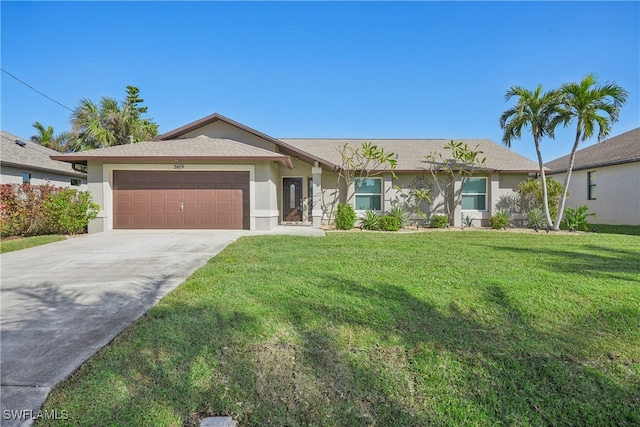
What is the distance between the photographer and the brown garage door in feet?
42.3

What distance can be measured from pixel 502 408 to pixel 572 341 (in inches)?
60.4

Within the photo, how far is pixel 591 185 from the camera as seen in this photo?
18.6 m

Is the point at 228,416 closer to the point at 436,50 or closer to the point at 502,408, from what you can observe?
the point at 502,408

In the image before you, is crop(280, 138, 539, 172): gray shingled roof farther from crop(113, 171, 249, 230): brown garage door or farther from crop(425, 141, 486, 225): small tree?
crop(113, 171, 249, 230): brown garage door

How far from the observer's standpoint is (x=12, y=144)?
60.3 feet

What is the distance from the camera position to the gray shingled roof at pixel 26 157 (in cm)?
1619

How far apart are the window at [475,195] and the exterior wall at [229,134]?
9661mm

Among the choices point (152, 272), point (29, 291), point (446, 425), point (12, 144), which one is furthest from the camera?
point (12, 144)

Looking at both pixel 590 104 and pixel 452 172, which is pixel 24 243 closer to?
pixel 452 172

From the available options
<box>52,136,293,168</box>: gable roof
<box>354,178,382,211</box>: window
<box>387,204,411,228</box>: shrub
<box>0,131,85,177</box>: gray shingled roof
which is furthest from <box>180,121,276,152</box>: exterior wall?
<box>0,131,85,177</box>: gray shingled roof

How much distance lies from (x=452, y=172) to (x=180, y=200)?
12.1 m

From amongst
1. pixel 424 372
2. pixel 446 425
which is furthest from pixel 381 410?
pixel 424 372

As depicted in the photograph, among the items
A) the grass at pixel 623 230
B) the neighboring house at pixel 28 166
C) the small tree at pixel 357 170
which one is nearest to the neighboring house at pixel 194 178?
the small tree at pixel 357 170

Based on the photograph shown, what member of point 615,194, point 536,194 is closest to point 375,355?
point 536,194
